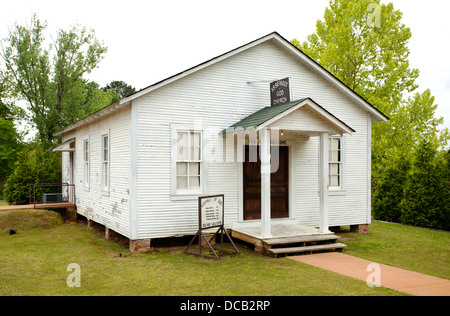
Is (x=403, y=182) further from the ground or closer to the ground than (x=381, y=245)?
further from the ground

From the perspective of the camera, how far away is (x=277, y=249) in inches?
366

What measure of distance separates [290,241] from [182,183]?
126 inches

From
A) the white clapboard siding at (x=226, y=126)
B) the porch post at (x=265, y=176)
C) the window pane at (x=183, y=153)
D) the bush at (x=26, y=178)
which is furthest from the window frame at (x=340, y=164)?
the bush at (x=26, y=178)

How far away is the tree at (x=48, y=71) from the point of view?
26.4 m

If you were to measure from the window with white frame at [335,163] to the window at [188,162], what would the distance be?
4439 mm

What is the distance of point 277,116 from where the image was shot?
9453 millimetres

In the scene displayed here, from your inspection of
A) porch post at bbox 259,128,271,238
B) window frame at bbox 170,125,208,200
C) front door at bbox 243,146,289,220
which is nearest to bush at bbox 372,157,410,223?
front door at bbox 243,146,289,220

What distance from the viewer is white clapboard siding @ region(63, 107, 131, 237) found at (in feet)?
33.9
